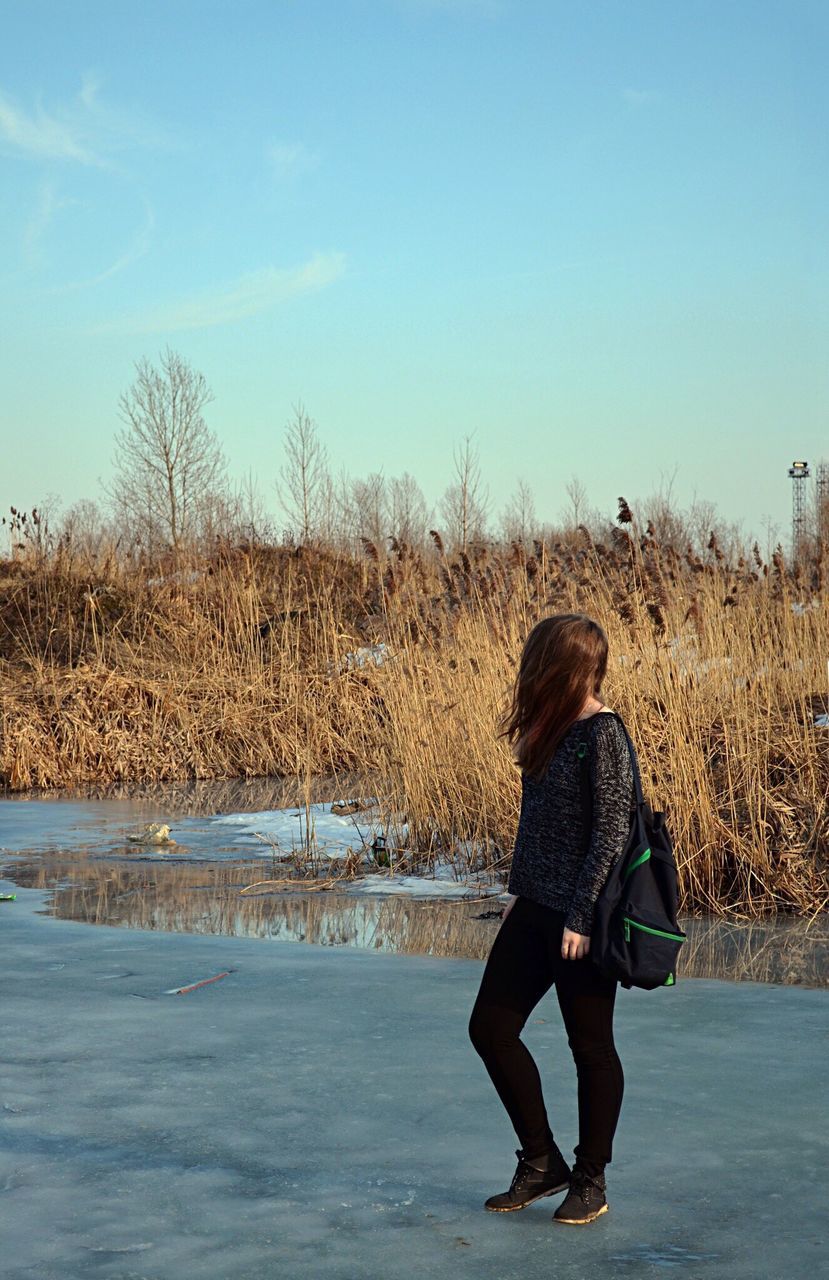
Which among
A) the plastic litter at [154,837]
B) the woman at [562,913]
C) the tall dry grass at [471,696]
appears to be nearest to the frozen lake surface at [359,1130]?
the woman at [562,913]

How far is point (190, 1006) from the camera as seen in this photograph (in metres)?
4.78

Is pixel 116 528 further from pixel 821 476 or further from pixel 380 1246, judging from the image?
pixel 380 1246

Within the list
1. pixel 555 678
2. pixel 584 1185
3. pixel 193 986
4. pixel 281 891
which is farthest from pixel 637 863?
pixel 281 891

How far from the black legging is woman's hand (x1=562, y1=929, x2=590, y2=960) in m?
0.05

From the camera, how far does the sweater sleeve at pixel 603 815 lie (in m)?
2.91

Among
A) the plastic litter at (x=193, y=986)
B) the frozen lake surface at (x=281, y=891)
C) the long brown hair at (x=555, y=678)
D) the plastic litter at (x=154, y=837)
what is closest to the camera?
the long brown hair at (x=555, y=678)

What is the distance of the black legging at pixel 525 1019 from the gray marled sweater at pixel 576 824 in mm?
67

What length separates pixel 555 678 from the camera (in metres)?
3.07

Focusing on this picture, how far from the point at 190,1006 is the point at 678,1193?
2.17 m

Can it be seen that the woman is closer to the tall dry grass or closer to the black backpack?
the black backpack

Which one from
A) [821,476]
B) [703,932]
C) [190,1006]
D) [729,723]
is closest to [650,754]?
[729,723]

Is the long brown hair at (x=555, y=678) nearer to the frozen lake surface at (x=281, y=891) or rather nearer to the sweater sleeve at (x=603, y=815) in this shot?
the sweater sleeve at (x=603, y=815)

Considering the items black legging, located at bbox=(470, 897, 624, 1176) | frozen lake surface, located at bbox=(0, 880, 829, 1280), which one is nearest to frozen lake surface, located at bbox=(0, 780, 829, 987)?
frozen lake surface, located at bbox=(0, 880, 829, 1280)

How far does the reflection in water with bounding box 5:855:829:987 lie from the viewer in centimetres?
563
